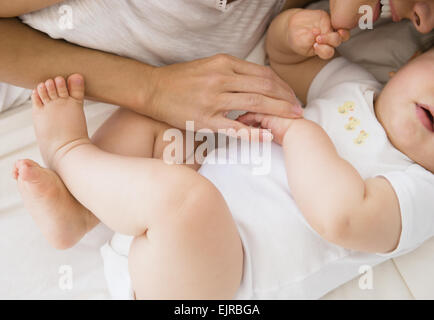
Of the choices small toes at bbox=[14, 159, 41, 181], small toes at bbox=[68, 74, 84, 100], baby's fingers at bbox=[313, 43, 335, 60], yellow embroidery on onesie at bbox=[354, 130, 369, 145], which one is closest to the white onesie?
yellow embroidery on onesie at bbox=[354, 130, 369, 145]

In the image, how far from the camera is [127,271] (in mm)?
846

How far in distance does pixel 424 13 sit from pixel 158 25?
53 cm

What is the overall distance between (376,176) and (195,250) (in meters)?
0.38

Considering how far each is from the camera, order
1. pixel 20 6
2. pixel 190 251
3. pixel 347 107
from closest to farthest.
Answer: pixel 190 251, pixel 20 6, pixel 347 107

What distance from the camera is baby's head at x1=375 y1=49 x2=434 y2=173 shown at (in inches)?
33.9

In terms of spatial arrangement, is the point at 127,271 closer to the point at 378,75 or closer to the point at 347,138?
the point at 347,138

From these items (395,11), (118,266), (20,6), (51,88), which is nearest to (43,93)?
(51,88)

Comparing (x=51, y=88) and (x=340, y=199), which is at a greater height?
(x=51, y=88)

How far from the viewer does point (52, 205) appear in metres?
0.83

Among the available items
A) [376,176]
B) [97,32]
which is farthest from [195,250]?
[97,32]

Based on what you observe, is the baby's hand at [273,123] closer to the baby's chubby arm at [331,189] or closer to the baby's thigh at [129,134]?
the baby's chubby arm at [331,189]

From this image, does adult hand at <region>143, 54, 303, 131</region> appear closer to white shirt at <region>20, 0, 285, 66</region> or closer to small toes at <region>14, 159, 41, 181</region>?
white shirt at <region>20, 0, 285, 66</region>

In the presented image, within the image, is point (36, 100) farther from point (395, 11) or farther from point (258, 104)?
point (395, 11)

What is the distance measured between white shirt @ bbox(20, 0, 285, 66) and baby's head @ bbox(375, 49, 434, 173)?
1.20ft
